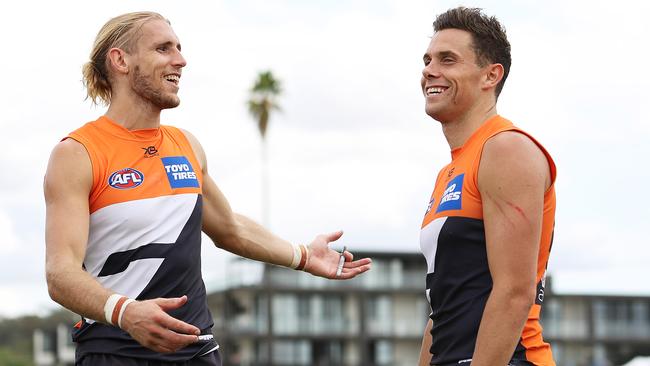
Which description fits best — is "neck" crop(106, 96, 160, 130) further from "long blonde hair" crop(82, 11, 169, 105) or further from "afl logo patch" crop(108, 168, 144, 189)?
"afl logo patch" crop(108, 168, 144, 189)

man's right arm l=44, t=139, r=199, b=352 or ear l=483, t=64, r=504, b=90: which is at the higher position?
ear l=483, t=64, r=504, b=90

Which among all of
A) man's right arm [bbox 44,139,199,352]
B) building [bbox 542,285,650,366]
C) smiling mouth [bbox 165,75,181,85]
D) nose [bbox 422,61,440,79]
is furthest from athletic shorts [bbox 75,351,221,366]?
building [bbox 542,285,650,366]

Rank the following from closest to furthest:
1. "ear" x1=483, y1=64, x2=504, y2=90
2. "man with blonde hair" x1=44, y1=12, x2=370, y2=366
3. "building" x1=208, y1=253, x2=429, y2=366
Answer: "man with blonde hair" x1=44, y1=12, x2=370, y2=366 → "ear" x1=483, y1=64, x2=504, y2=90 → "building" x1=208, y1=253, x2=429, y2=366

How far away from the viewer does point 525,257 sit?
18.3ft

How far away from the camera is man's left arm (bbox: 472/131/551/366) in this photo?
5543mm

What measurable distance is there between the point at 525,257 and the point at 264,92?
64984 mm

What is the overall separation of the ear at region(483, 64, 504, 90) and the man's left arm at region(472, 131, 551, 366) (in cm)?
67

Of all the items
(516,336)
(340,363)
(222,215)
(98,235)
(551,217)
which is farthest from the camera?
(340,363)

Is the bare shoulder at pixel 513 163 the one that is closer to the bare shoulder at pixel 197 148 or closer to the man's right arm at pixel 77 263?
the man's right arm at pixel 77 263

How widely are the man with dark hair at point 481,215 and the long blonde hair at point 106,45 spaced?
1724 mm

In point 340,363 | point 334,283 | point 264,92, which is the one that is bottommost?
point 340,363

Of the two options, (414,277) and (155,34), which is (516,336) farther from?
(414,277)

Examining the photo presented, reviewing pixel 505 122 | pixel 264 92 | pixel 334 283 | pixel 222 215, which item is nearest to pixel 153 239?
pixel 222 215

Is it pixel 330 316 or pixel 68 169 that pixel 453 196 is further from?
pixel 330 316
